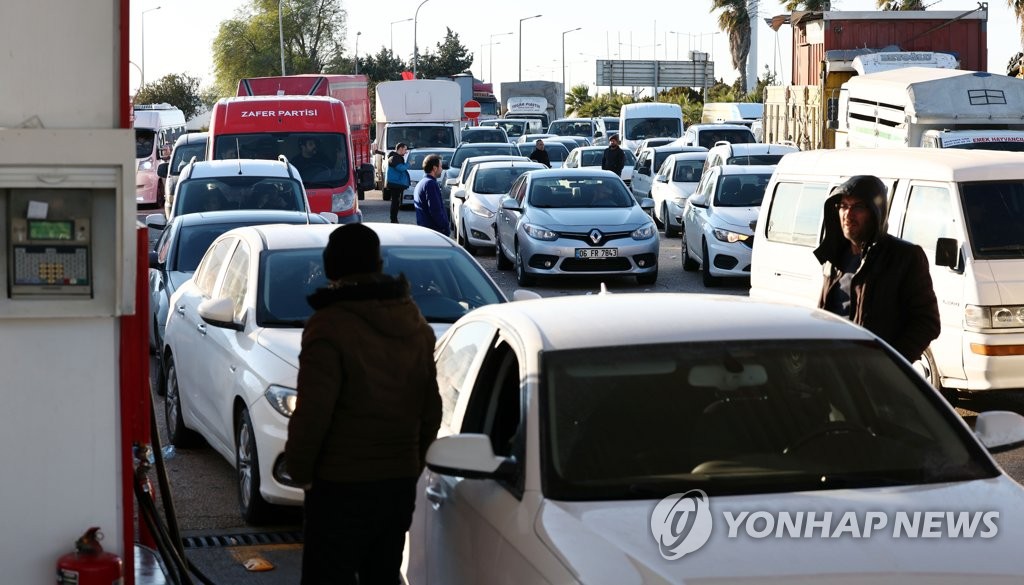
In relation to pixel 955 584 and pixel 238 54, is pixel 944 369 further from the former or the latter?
pixel 238 54

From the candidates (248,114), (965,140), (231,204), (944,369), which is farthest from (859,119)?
(944,369)

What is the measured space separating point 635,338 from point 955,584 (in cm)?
133

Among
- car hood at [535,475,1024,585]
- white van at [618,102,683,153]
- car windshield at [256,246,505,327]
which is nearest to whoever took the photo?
car hood at [535,475,1024,585]

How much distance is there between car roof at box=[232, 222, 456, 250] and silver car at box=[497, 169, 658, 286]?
9917 mm

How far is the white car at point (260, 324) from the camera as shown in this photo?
25.2ft

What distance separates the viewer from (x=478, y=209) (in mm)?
24031

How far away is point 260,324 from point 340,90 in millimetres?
28275

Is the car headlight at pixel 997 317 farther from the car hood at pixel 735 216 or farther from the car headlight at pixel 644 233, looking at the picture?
the car headlight at pixel 644 233

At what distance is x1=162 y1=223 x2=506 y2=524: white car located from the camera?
7676 millimetres

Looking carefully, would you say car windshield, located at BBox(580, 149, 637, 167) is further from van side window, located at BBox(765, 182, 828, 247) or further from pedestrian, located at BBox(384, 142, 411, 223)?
van side window, located at BBox(765, 182, 828, 247)

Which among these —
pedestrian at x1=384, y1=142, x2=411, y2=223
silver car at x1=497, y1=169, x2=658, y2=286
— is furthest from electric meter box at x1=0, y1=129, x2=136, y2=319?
pedestrian at x1=384, y1=142, x2=411, y2=223

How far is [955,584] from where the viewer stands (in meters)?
3.88

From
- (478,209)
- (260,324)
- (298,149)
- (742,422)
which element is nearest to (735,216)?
(478,209)

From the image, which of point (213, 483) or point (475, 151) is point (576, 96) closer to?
point (475, 151)
